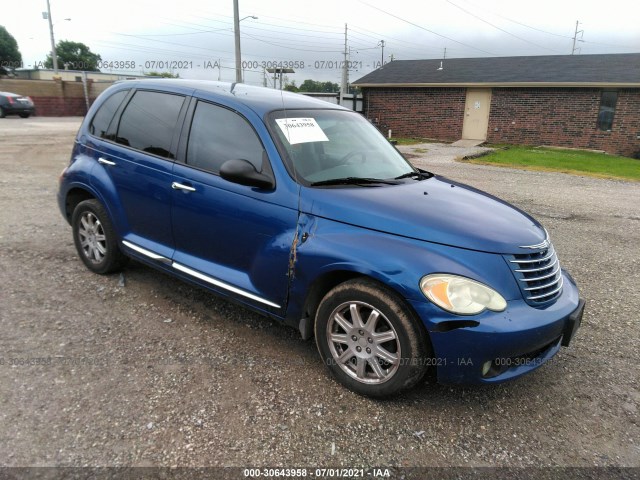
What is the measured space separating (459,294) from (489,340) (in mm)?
281

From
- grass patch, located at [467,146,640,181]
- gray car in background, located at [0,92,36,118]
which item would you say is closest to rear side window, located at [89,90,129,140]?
grass patch, located at [467,146,640,181]

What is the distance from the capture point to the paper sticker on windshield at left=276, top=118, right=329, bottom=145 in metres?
3.35

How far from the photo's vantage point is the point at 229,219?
3283mm

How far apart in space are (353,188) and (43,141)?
1593cm

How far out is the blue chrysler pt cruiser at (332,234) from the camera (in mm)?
2604

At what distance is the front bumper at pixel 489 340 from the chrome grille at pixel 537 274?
0.08 m

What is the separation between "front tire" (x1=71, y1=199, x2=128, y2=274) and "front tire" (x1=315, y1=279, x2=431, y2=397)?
7.66ft

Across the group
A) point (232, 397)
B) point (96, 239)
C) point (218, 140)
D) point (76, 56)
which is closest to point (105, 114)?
point (96, 239)

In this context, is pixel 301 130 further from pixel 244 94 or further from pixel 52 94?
pixel 52 94

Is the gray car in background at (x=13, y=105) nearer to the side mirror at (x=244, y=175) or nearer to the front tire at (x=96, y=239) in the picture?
the front tire at (x=96, y=239)

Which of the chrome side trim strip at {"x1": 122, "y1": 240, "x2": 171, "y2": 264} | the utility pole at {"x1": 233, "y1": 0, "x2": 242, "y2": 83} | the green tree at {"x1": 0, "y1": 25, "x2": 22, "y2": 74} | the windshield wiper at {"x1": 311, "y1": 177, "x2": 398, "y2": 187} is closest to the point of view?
the windshield wiper at {"x1": 311, "y1": 177, "x2": 398, "y2": 187}

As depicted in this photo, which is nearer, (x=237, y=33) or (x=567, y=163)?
(x=567, y=163)

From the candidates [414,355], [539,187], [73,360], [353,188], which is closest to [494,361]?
[414,355]

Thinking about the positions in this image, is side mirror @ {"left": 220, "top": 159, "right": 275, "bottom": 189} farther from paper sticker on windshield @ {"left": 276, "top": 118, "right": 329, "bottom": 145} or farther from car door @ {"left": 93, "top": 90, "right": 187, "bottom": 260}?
car door @ {"left": 93, "top": 90, "right": 187, "bottom": 260}
